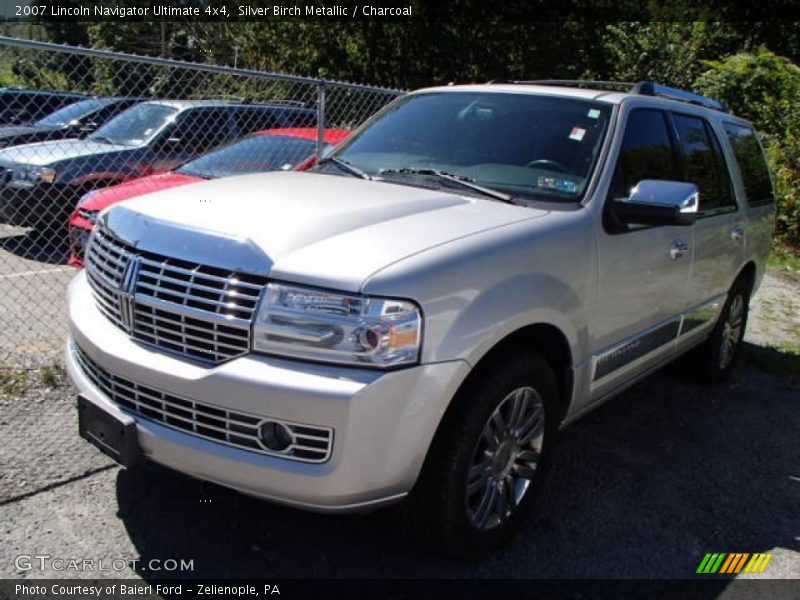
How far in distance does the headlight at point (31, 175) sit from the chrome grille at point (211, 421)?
18.4 feet

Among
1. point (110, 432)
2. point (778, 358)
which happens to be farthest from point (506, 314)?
point (778, 358)

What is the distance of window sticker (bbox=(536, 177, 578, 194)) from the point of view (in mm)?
3489

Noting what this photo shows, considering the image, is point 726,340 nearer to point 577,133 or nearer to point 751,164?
point 751,164

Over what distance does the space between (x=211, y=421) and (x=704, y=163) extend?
11.3ft

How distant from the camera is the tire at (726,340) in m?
5.20

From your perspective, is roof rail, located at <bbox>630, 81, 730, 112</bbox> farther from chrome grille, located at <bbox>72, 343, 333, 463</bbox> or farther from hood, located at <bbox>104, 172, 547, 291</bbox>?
chrome grille, located at <bbox>72, 343, 333, 463</bbox>

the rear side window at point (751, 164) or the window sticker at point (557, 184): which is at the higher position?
the window sticker at point (557, 184)

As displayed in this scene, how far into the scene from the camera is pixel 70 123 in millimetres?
9000

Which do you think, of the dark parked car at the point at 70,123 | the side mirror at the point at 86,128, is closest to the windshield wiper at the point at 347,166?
the dark parked car at the point at 70,123

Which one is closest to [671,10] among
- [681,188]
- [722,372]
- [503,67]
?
[503,67]

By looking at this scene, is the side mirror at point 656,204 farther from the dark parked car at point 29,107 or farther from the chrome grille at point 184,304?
the dark parked car at point 29,107

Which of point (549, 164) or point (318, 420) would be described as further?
point (549, 164)

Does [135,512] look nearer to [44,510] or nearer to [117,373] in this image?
[44,510]

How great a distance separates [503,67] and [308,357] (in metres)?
19.8
